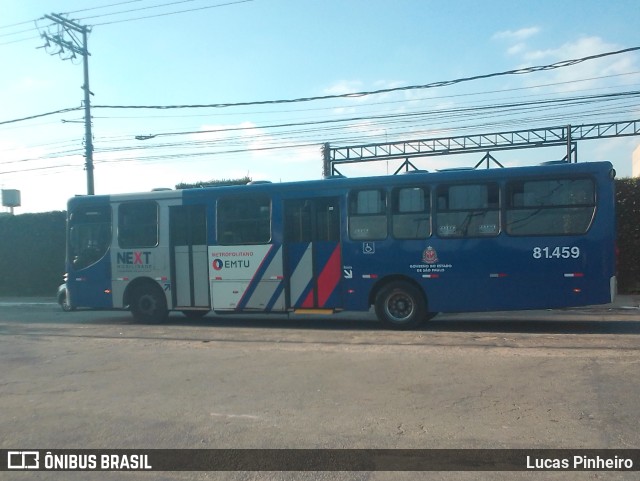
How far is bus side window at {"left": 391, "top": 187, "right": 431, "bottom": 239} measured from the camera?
11.2m

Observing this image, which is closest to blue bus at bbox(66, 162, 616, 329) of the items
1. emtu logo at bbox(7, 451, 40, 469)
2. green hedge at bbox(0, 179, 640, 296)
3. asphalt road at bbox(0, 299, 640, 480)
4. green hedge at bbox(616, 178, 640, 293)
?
asphalt road at bbox(0, 299, 640, 480)

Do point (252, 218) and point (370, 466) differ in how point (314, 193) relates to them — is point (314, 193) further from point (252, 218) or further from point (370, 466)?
point (370, 466)

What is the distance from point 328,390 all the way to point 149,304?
25.3ft

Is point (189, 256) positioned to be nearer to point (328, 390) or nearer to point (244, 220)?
point (244, 220)

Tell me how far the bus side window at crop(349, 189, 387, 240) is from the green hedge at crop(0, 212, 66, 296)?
16.4m

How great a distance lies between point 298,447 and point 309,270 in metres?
6.96

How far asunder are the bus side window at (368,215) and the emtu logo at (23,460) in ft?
24.8

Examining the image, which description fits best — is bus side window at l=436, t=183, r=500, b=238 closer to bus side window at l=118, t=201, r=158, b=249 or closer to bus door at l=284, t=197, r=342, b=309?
bus door at l=284, t=197, r=342, b=309

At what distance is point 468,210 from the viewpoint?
1094 centimetres

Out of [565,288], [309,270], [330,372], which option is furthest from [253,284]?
[565,288]

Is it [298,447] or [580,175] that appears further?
[580,175]

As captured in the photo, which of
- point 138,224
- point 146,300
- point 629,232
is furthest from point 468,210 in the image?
point 629,232

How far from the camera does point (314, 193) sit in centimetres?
1190

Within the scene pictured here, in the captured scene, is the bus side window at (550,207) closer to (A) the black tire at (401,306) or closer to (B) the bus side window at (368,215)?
(A) the black tire at (401,306)
